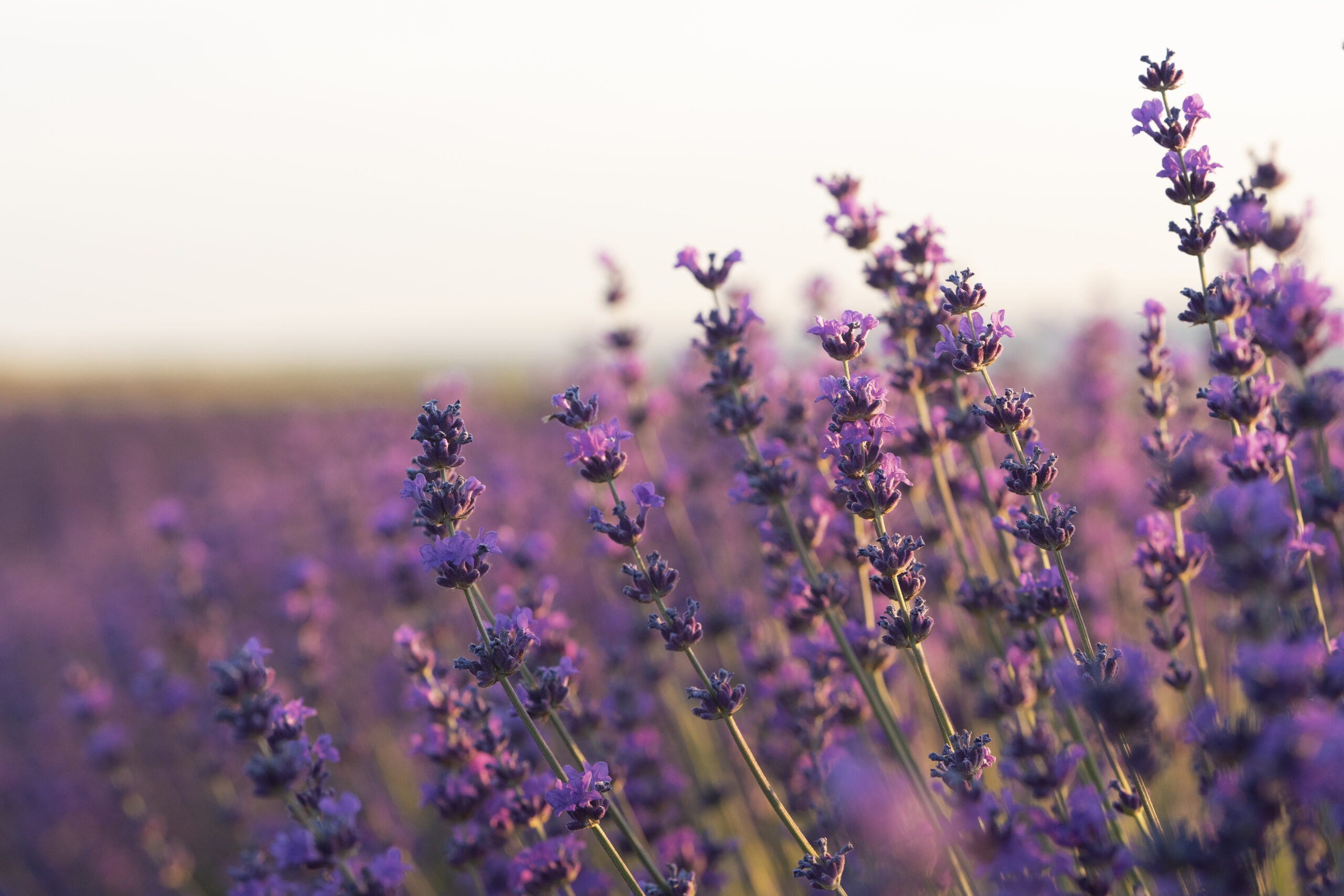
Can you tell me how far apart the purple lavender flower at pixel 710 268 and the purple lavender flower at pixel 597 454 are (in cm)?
87

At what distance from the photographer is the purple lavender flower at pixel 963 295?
2654 mm

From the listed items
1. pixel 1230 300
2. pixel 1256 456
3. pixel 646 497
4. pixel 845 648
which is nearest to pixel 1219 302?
pixel 1230 300

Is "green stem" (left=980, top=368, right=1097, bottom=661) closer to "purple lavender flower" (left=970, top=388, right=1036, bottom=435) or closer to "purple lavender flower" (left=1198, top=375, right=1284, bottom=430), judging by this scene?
"purple lavender flower" (left=970, top=388, right=1036, bottom=435)

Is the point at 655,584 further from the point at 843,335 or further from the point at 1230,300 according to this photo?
the point at 1230,300

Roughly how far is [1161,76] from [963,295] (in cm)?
102

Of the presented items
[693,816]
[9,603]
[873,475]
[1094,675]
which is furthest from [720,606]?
[9,603]

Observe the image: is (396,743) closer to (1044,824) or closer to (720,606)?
(720,606)

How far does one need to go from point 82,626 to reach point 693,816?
912 cm

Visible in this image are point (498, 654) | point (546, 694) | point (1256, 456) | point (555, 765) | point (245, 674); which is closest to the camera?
point (1256, 456)

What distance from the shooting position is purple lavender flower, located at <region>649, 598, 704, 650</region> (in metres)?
2.52

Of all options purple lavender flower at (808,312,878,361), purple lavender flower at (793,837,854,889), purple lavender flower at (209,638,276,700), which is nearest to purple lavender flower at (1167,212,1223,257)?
purple lavender flower at (808,312,878,361)

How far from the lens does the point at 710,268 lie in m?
3.30

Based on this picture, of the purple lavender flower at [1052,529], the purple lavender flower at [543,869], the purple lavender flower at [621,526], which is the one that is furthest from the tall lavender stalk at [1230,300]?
the purple lavender flower at [543,869]

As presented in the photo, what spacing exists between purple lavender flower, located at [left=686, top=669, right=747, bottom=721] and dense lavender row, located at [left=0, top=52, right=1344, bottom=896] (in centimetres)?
2
